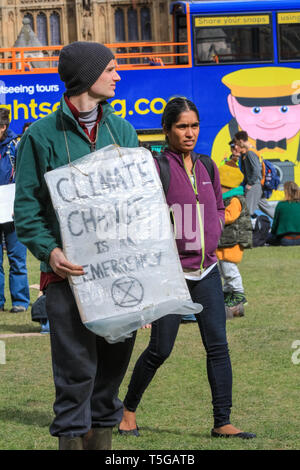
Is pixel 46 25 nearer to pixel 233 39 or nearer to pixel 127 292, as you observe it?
pixel 233 39

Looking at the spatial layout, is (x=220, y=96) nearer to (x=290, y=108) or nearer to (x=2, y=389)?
(x=290, y=108)

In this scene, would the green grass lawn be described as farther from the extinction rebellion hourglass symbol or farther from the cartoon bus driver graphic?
the cartoon bus driver graphic

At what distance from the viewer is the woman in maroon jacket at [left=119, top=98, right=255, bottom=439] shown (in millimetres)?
4773

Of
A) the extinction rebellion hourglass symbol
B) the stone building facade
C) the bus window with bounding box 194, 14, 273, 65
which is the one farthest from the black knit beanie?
the stone building facade

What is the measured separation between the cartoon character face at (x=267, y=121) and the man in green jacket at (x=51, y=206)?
1686cm

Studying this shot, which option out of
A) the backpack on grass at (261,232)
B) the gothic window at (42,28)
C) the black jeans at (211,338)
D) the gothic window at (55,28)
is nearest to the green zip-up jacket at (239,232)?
the black jeans at (211,338)

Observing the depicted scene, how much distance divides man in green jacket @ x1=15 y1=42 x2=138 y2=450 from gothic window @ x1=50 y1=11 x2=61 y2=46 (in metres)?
61.1

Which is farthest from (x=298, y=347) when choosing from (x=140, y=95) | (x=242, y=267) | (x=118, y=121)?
(x=140, y=95)

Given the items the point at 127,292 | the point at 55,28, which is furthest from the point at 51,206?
the point at 55,28

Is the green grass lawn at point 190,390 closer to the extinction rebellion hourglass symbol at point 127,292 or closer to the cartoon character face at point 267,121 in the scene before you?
the extinction rebellion hourglass symbol at point 127,292

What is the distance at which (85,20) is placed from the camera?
207 feet

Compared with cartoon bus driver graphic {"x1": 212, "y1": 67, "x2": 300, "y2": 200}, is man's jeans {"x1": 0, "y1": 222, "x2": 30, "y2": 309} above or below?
below

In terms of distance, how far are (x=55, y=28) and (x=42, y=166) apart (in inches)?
2441

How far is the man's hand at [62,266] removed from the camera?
3.48 m
